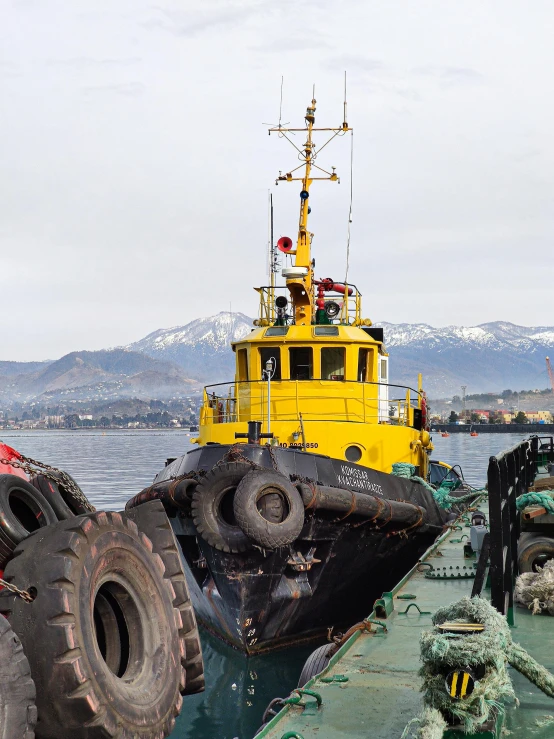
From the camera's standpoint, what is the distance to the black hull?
35.4ft

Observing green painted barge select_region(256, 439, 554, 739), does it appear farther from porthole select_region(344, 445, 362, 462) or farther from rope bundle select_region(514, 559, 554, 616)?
porthole select_region(344, 445, 362, 462)

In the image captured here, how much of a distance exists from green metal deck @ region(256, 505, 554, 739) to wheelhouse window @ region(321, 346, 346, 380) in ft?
21.3

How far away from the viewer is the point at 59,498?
221 inches

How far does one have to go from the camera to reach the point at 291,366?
1447 cm

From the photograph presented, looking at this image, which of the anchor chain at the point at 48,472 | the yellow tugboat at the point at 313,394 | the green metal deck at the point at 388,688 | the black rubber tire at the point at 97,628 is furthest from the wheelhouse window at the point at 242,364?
the black rubber tire at the point at 97,628

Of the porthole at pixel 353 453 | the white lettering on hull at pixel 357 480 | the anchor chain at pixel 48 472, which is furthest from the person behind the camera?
the porthole at pixel 353 453

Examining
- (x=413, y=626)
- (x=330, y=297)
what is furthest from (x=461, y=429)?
(x=413, y=626)

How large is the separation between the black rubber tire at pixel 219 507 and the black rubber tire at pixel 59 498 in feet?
15.2

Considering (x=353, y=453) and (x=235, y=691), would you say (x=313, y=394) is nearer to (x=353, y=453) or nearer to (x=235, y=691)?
(x=353, y=453)

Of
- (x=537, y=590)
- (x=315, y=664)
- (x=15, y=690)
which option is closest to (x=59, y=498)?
(x=15, y=690)

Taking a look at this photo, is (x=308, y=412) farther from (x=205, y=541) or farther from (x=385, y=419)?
(x=205, y=541)

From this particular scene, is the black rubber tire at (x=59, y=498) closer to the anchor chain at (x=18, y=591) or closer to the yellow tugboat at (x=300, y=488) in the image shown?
the anchor chain at (x=18, y=591)

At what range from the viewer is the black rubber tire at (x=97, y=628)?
3816mm

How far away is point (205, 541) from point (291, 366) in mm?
4433
